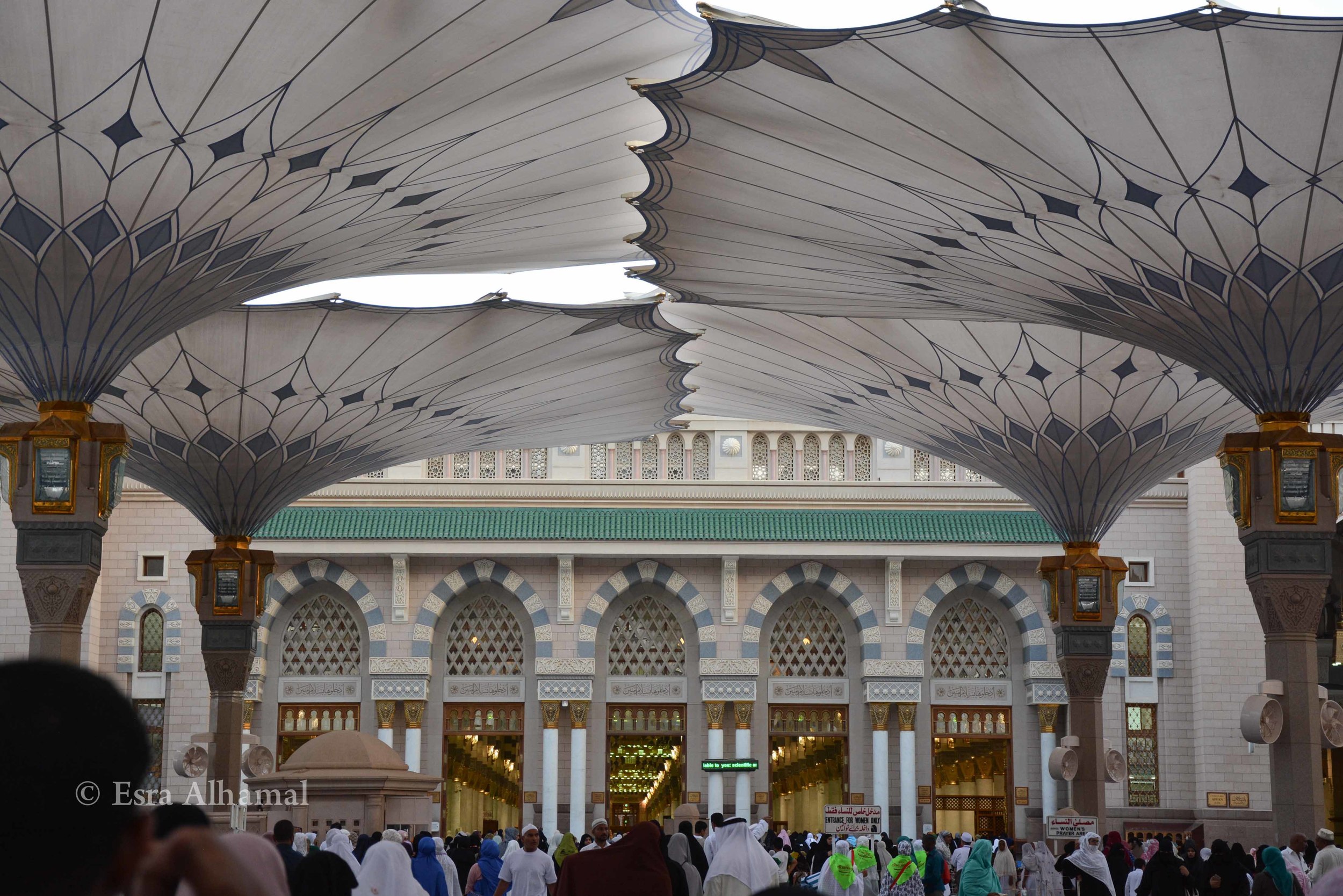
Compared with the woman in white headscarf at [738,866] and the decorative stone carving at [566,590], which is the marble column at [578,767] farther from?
the woman in white headscarf at [738,866]

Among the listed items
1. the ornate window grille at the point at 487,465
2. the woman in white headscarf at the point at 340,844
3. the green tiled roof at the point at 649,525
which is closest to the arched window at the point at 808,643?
the green tiled roof at the point at 649,525

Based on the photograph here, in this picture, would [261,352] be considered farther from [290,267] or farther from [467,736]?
[467,736]

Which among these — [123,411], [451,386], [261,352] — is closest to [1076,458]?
[451,386]

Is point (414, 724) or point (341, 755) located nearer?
point (341, 755)

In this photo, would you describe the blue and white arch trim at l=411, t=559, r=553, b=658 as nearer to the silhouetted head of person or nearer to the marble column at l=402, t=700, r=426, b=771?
the marble column at l=402, t=700, r=426, b=771

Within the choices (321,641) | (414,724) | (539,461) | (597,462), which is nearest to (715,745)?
(414,724)

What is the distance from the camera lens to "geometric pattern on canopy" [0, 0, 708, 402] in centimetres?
984

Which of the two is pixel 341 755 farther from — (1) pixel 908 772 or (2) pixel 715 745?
(1) pixel 908 772

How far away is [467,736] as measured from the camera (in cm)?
2822

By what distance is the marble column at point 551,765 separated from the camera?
26.9 metres

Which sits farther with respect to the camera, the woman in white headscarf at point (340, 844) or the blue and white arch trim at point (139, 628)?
the blue and white arch trim at point (139, 628)

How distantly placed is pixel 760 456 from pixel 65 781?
27.5 meters

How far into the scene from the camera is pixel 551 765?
2706 centimetres

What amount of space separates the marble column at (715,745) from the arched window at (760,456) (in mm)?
4302
